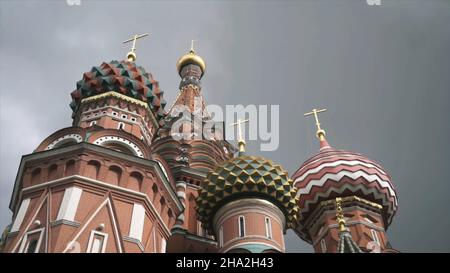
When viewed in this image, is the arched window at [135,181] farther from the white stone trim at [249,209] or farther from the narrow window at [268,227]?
the narrow window at [268,227]

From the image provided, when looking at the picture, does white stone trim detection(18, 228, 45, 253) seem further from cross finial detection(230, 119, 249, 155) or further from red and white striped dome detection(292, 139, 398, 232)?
red and white striped dome detection(292, 139, 398, 232)

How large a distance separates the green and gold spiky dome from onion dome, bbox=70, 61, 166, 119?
3.60 metres

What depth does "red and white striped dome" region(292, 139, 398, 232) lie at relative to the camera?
19.5 m

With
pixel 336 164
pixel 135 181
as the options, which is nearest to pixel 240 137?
pixel 336 164

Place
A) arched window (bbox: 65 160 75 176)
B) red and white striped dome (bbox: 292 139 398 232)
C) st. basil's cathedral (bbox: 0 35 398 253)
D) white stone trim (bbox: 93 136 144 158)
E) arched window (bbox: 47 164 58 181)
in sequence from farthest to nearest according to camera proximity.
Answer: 1. red and white striped dome (bbox: 292 139 398 232)
2. white stone trim (bbox: 93 136 144 158)
3. arched window (bbox: 47 164 58 181)
4. arched window (bbox: 65 160 75 176)
5. st. basil's cathedral (bbox: 0 35 398 253)

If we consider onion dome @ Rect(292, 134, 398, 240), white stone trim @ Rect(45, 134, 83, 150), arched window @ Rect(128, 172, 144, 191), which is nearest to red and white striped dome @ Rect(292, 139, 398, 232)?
onion dome @ Rect(292, 134, 398, 240)

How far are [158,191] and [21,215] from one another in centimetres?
332

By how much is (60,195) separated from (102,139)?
97.3 inches

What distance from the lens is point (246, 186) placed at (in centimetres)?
1583

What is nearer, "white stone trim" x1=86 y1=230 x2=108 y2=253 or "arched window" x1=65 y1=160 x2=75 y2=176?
"white stone trim" x1=86 y1=230 x2=108 y2=253

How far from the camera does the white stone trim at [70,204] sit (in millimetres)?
11836

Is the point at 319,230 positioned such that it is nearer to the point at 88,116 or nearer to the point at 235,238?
the point at 235,238
